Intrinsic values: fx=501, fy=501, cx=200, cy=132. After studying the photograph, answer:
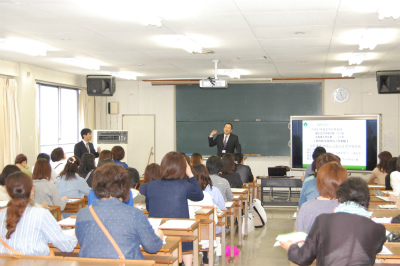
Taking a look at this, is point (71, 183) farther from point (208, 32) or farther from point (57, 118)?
point (57, 118)

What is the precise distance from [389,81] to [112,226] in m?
9.01

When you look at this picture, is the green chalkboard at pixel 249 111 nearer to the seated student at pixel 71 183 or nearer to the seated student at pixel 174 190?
the seated student at pixel 71 183

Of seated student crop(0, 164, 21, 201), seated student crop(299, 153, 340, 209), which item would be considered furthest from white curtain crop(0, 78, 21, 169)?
seated student crop(299, 153, 340, 209)

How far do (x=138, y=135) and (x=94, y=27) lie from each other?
7.63 m

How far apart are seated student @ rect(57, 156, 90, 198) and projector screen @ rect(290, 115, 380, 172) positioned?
5.91 m

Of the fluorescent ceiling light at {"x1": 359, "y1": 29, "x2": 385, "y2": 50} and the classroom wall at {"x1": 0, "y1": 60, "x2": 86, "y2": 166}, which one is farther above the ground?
the fluorescent ceiling light at {"x1": 359, "y1": 29, "x2": 385, "y2": 50}

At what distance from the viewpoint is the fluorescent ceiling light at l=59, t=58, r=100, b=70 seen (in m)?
9.70

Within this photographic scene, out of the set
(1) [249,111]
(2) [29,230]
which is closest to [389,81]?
(1) [249,111]

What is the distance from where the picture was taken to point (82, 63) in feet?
33.2

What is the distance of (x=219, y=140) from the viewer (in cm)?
1073

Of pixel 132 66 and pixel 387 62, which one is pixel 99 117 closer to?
pixel 132 66

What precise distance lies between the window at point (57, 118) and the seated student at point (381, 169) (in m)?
7.18

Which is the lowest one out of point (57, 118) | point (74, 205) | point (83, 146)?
point (74, 205)

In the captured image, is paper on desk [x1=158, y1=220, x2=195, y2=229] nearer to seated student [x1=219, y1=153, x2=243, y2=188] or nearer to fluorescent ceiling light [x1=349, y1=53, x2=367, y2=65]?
seated student [x1=219, y1=153, x2=243, y2=188]
